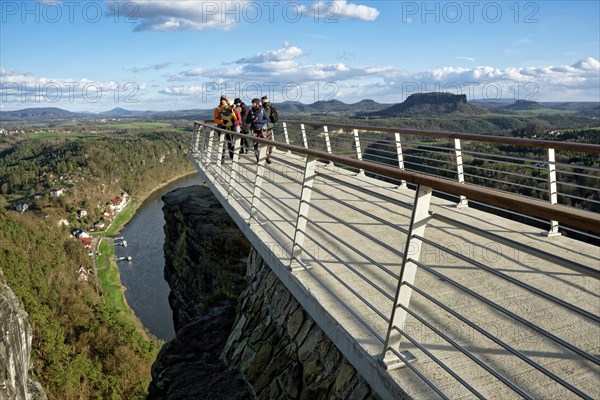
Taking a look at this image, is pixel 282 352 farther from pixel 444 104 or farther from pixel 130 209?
pixel 130 209

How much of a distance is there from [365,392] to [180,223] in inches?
361

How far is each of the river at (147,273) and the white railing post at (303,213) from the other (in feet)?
134

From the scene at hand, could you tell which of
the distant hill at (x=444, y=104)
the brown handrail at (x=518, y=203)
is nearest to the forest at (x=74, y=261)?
the distant hill at (x=444, y=104)

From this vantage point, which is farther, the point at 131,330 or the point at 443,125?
the point at 131,330

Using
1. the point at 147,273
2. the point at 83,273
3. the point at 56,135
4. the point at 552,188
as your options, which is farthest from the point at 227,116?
the point at 56,135

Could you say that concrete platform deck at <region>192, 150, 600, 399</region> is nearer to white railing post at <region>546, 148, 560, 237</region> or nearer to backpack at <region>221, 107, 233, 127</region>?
white railing post at <region>546, 148, 560, 237</region>

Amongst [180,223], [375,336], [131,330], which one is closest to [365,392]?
[375,336]

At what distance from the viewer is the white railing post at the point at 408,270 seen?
106 inches

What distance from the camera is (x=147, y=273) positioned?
57.6 metres

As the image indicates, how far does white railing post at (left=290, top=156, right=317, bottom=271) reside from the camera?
14.3 ft

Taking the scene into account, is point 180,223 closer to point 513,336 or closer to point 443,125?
point 513,336

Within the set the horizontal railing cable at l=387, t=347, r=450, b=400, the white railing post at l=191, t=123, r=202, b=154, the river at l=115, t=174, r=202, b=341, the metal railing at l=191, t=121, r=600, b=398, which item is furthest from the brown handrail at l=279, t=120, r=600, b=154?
the river at l=115, t=174, r=202, b=341

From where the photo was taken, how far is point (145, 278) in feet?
186

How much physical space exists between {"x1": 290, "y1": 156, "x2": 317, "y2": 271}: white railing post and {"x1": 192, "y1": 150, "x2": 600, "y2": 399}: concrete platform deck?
0.10m
